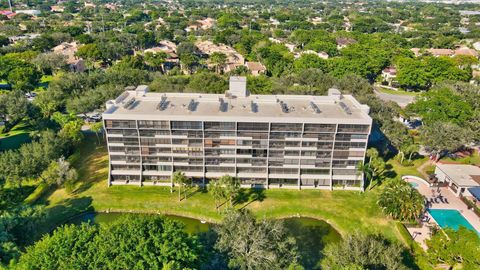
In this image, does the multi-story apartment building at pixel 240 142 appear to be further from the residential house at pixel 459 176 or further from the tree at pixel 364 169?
the residential house at pixel 459 176

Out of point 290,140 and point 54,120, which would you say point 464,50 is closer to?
point 290,140

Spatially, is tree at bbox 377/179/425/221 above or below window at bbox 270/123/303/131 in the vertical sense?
below

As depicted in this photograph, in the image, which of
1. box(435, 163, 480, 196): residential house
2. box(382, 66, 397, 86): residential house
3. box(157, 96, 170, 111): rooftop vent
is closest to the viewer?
box(435, 163, 480, 196): residential house

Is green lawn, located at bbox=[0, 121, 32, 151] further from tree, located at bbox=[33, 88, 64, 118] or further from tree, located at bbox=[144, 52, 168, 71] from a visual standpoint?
tree, located at bbox=[144, 52, 168, 71]

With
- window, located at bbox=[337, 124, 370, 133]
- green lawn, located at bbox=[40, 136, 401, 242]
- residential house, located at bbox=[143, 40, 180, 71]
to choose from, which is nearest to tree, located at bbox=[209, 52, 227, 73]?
residential house, located at bbox=[143, 40, 180, 71]

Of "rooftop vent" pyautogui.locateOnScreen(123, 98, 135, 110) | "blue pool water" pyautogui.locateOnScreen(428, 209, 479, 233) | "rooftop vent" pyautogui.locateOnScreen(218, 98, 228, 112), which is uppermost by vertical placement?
"rooftop vent" pyautogui.locateOnScreen(123, 98, 135, 110)

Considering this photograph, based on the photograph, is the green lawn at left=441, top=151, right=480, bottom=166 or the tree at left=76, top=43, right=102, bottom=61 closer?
the green lawn at left=441, top=151, right=480, bottom=166

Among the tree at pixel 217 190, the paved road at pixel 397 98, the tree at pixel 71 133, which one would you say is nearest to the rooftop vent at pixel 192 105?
the tree at pixel 217 190
